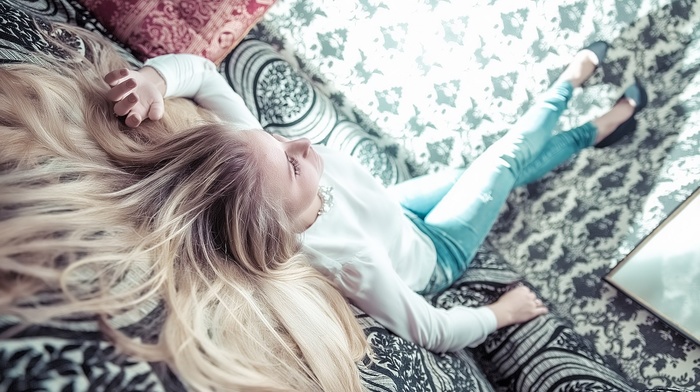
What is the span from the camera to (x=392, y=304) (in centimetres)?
95

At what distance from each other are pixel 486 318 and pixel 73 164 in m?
0.85

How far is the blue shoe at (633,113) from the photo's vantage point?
50.4 inches

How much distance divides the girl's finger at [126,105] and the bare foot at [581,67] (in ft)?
3.40

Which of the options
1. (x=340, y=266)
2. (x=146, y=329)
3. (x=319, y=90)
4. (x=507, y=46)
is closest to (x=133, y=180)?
(x=146, y=329)

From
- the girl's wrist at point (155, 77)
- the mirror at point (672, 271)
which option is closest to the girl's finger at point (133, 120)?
the girl's wrist at point (155, 77)

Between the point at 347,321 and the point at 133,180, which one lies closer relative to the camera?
the point at 133,180

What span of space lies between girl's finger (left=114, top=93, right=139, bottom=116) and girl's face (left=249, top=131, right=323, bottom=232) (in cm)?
20

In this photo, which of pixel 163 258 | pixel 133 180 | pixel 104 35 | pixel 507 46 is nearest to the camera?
pixel 163 258

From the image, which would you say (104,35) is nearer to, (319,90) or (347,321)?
(319,90)

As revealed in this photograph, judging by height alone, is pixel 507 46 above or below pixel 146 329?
above

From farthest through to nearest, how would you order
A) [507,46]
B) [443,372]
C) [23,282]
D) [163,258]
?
[507,46] < [443,372] < [163,258] < [23,282]

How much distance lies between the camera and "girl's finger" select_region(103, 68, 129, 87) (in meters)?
0.87

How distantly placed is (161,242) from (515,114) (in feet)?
3.28

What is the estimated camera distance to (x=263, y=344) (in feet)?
2.26
